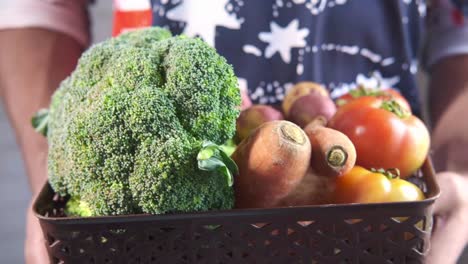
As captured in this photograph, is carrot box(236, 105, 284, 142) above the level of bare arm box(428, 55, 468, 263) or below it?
above

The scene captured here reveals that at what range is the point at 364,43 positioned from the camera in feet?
2.94

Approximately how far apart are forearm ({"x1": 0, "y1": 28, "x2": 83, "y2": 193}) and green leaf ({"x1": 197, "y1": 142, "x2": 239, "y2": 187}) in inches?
21.7

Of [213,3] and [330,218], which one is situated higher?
[213,3]

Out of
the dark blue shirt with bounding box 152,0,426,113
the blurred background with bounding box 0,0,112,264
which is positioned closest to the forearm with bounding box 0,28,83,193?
the dark blue shirt with bounding box 152,0,426,113

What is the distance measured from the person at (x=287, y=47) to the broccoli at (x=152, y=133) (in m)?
0.22

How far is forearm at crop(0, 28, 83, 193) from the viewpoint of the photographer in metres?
0.97

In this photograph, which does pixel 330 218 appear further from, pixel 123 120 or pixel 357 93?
pixel 357 93

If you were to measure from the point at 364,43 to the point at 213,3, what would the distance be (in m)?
0.25

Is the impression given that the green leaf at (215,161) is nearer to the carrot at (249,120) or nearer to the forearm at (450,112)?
the carrot at (249,120)

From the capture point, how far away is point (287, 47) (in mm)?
876

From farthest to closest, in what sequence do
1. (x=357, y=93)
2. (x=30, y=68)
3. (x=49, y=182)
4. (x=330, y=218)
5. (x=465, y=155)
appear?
(x=30, y=68) → (x=465, y=155) → (x=357, y=93) → (x=49, y=182) → (x=330, y=218)

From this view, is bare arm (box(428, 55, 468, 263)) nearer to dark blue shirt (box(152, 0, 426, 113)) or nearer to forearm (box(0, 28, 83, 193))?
dark blue shirt (box(152, 0, 426, 113))

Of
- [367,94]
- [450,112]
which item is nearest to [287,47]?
[367,94]

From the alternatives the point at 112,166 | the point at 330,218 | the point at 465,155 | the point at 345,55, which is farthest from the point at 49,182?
the point at 465,155
